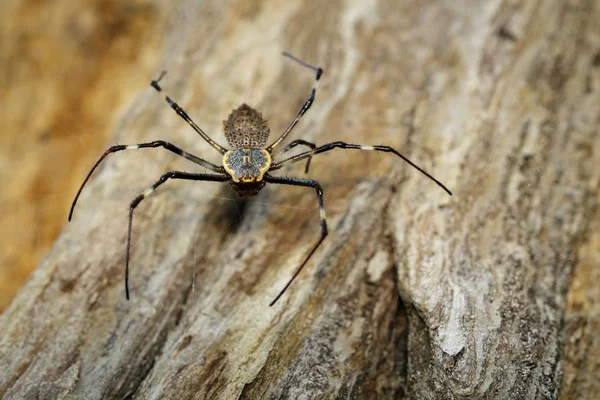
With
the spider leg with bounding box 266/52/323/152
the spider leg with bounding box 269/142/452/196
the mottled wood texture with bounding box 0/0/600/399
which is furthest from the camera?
the spider leg with bounding box 266/52/323/152

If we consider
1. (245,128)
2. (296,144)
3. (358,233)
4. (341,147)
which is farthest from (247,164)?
(358,233)

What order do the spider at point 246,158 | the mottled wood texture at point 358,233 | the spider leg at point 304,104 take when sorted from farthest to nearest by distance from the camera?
the spider leg at point 304,104 < the spider at point 246,158 < the mottled wood texture at point 358,233

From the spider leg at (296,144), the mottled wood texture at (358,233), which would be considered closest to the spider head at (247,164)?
the spider leg at (296,144)

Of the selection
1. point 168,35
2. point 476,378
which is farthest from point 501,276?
point 168,35

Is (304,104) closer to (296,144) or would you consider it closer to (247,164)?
(296,144)

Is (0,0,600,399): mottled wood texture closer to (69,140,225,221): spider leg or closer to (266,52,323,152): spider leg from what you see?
(266,52,323,152): spider leg

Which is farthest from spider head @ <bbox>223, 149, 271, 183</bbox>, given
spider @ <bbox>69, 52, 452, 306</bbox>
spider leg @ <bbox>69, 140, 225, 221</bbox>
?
spider leg @ <bbox>69, 140, 225, 221</bbox>

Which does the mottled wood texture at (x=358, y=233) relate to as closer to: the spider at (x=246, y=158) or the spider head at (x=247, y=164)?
the spider at (x=246, y=158)
